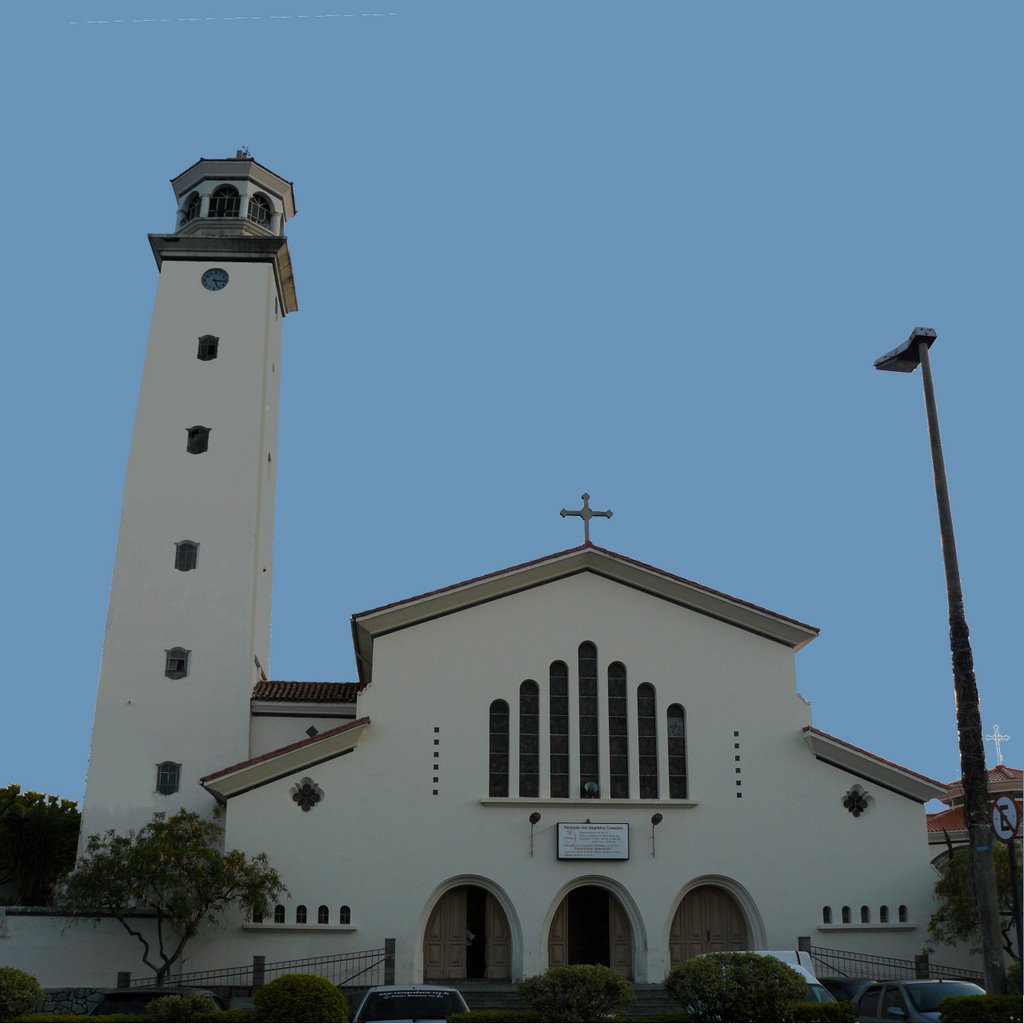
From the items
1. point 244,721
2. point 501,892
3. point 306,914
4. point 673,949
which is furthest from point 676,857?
point 244,721

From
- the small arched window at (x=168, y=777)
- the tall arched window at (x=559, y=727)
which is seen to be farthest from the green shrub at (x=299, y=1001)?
the small arched window at (x=168, y=777)

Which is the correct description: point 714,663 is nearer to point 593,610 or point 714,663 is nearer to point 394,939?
point 593,610

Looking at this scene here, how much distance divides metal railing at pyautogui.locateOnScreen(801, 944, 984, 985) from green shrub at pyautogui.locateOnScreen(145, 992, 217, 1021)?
50.5 feet

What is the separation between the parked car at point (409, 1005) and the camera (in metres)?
16.9

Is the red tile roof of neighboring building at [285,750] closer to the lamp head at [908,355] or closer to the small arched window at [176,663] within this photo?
the small arched window at [176,663]

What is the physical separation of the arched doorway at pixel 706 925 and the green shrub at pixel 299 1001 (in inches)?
489

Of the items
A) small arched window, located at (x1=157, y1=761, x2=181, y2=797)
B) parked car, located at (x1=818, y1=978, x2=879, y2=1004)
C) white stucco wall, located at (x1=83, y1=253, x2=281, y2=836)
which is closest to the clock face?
white stucco wall, located at (x1=83, y1=253, x2=281, y2=836)

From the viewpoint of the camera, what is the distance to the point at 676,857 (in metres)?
28.5

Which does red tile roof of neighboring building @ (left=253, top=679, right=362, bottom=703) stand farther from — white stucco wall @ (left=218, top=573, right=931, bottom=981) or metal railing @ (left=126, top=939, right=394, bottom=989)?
metal railing @ (left=126, top=939, right=394, bottom=989)

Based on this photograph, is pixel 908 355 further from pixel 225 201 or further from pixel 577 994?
pixel 225 201

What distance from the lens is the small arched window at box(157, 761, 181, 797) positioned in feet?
99.3

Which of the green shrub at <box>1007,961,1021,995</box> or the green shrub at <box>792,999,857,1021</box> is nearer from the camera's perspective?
the green shrub at <box>1007,961,1021,995</box>

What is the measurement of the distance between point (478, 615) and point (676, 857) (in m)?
7.75

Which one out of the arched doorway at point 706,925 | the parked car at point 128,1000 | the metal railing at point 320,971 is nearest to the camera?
the parked car at point 128,1000
